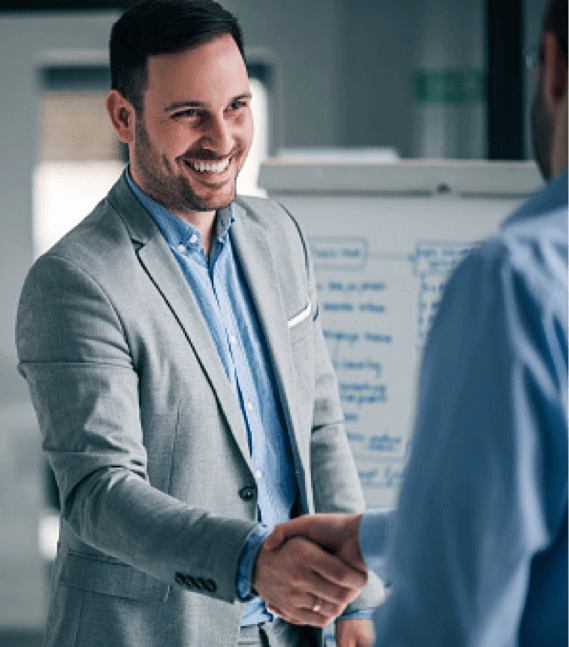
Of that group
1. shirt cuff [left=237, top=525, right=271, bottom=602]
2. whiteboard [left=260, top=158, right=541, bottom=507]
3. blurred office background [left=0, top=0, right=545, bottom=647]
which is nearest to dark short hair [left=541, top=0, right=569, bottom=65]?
shirt cuff [left=237, top=525, right=271, bottom=602]

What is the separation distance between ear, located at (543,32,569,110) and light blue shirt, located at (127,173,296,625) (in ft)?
2.13

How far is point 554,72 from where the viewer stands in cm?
71

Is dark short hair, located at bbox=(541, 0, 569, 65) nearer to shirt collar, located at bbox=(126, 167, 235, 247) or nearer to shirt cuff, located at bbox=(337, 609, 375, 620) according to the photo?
shirt collar, located at bbox=(126, 167, 235, 247)

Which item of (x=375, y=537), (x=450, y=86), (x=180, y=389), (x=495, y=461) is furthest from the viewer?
(x=450, y=86)

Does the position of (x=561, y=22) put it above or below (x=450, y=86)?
below

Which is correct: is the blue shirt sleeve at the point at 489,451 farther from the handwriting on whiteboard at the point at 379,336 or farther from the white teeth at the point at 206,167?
the handwriting on whiteboard at the point at 379,336

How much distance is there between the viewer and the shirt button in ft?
3.93

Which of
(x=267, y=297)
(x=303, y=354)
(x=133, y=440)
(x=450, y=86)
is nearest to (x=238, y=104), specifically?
(x=267, y=297)

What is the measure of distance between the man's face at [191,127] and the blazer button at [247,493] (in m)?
0.40

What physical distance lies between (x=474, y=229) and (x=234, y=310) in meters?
0.84

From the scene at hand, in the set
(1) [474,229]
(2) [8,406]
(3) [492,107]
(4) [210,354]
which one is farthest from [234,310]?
(2) [8,406]

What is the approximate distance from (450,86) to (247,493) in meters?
3.10

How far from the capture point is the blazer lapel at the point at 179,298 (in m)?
1.18

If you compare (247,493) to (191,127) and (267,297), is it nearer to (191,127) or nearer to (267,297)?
(267,297)
